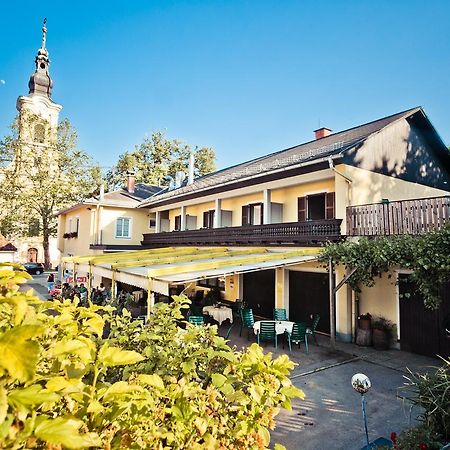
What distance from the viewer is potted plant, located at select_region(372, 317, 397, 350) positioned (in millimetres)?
10688

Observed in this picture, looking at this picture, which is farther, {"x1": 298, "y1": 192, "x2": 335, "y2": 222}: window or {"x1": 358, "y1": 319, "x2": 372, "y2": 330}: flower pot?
{"x1": 298, "y1": 192, "x2": 335, "y2": 222}: window

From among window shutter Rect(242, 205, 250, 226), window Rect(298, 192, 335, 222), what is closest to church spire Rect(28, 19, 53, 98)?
window shutter Rect(242, 205, 250, 226)

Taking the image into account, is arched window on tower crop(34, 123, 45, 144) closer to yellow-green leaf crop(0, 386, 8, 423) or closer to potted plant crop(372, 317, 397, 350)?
potted plant crop(372, 317, 397, 350)

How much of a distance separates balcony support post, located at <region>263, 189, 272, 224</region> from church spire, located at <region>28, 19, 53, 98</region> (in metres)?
46.5

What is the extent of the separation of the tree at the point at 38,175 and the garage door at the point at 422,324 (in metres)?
36.7

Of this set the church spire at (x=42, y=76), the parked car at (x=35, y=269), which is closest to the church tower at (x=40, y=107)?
the church spire at (x=42, y=76)

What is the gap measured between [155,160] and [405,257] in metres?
43.1

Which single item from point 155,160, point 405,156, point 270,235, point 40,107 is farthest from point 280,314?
point 40,107

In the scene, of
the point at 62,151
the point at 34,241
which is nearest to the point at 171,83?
the point at 62,151

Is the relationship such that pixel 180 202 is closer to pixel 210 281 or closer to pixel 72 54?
pixel 210 281

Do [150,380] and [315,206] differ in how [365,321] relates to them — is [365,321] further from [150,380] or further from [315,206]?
[150,380]

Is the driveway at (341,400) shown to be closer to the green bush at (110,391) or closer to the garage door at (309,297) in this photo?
the garage door at (309,297)

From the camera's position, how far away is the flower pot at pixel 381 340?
1067 cm

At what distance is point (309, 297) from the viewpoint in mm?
13484
